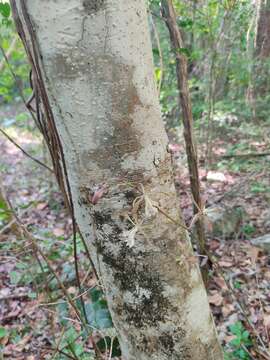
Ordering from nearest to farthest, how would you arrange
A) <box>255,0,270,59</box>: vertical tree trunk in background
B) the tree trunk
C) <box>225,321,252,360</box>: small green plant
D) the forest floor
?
the tree trunk
the forest floor
<box>225,321,252,360</box>: small green plant
<box>255,0,270,59</box>: vertical tree trunk in background

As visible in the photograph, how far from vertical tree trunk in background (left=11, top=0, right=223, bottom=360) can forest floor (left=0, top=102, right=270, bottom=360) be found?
1.05 feet

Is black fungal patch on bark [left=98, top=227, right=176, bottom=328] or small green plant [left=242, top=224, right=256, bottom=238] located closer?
black fungal patch on bark [left=98, top=227, right=176, bottom=328]

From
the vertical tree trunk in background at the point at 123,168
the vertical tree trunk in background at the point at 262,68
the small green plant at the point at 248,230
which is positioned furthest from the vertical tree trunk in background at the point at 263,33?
the vertical tree trunk in background at the point at 123,168

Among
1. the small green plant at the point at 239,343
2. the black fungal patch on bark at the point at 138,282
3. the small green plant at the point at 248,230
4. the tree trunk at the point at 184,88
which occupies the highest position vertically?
the tree trunk at the point at 184,88

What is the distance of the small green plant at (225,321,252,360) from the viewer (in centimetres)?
184

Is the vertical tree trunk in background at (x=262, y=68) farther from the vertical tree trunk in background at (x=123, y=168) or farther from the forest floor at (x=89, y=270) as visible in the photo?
the vertical tree trunk in background at (x=123, y=168)

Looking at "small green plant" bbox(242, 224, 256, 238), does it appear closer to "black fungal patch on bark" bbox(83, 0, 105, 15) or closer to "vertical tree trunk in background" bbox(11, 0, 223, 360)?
"vertical tree trunk in background" bbox(11, 0, 223, 360)

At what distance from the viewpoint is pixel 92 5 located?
0.60 meters

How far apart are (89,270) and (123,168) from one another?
988 millimetres

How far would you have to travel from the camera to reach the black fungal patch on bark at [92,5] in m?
0.60

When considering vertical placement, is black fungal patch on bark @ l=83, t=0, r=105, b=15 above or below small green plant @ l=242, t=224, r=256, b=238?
above

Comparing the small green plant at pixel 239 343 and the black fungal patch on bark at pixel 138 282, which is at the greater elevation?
the black fungal patch on bark at pixel 138 282

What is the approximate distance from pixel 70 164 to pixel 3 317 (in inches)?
87.0

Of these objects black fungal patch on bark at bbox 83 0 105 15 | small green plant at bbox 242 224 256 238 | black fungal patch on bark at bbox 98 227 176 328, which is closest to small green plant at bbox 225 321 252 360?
small green plant at bbox 242 224 256 238
